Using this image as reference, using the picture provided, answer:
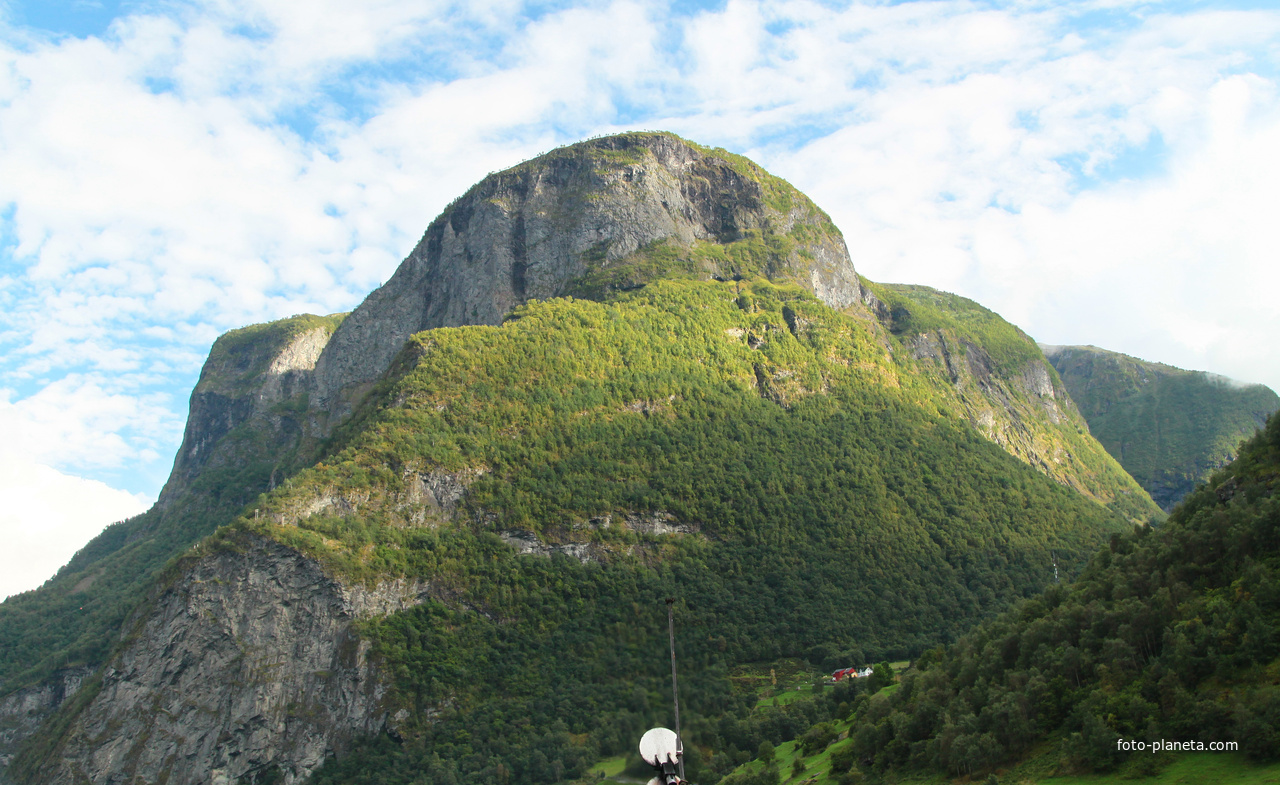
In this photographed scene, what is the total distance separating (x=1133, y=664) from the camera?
57688 mm

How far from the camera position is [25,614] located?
184125mm

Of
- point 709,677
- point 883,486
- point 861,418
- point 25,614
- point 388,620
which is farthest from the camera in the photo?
point 25,614

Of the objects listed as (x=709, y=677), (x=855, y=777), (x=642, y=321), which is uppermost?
(x=642, y=321)

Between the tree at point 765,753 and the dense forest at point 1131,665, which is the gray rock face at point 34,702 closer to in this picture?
the tree at point 765,753

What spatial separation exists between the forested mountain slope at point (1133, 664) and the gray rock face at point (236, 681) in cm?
6781

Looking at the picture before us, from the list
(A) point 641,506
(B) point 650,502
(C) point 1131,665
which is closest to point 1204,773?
(C) point 1131,665

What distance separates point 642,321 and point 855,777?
106 metres

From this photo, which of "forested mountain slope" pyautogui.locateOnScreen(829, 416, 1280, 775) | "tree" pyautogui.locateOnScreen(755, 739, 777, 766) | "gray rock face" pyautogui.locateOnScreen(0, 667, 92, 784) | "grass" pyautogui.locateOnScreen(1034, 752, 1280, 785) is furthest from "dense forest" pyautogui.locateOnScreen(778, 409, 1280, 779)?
"gray rock face" pyautogui.locateOnScreen(0, 667, 92, 784)

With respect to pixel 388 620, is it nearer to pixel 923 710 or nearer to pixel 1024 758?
pixel 923 710

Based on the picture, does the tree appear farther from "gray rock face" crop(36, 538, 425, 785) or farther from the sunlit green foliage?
"gray rock face" crop(36, 538, 425, 785)

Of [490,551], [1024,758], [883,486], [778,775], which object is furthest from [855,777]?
[883,486]

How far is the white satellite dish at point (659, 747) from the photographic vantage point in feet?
58.1

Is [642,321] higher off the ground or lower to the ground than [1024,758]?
higher

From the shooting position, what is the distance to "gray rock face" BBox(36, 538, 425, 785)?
111 meters
